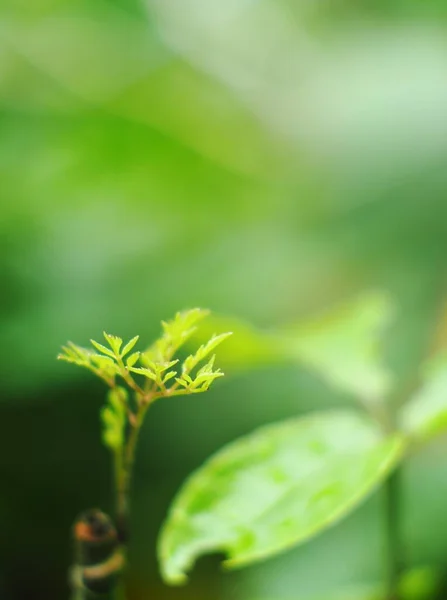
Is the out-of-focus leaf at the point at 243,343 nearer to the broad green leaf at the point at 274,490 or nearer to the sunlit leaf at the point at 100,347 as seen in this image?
the broad green leaf at the point at 274,490

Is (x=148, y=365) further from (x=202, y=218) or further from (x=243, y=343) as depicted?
(x=202, y=218)

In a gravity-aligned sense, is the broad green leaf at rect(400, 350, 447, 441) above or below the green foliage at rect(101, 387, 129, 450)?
above

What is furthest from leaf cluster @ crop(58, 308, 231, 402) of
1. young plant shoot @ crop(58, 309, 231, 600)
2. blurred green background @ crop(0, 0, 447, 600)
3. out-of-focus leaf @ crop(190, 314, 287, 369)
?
blurred green background @ crop(0, 0, 447, 600)

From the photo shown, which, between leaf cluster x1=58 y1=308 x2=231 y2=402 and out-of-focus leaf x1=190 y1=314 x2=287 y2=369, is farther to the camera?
out-of-focus leaf x1=190 y1=314 x2=287 y2=369

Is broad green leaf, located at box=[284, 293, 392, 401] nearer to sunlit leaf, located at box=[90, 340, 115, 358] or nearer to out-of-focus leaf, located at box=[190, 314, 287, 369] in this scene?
out-of-focus leaf, located at box=[190, 314, 287, 369]

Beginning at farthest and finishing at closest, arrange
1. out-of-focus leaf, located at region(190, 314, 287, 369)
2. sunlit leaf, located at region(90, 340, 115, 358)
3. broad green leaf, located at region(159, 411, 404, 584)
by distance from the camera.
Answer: out-of-focus leaf, located at region(190, 314, 287, 369)
broad green leaf, located at region(159, 411, 404, 584)
sunlit leaf, located at region(90, 340, 115, 358)

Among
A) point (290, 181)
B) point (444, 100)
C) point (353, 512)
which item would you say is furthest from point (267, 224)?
point (353, 512)

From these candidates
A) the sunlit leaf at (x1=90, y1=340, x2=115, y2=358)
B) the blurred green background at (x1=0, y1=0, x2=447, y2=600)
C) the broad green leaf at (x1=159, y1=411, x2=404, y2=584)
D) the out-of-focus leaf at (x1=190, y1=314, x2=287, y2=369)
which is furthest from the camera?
the blurred green background at (x1=0, y1=0, x2=447, y2=600)

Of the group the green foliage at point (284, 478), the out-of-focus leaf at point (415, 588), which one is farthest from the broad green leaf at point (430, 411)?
the out-of-focus leaf at point (415, 588)
